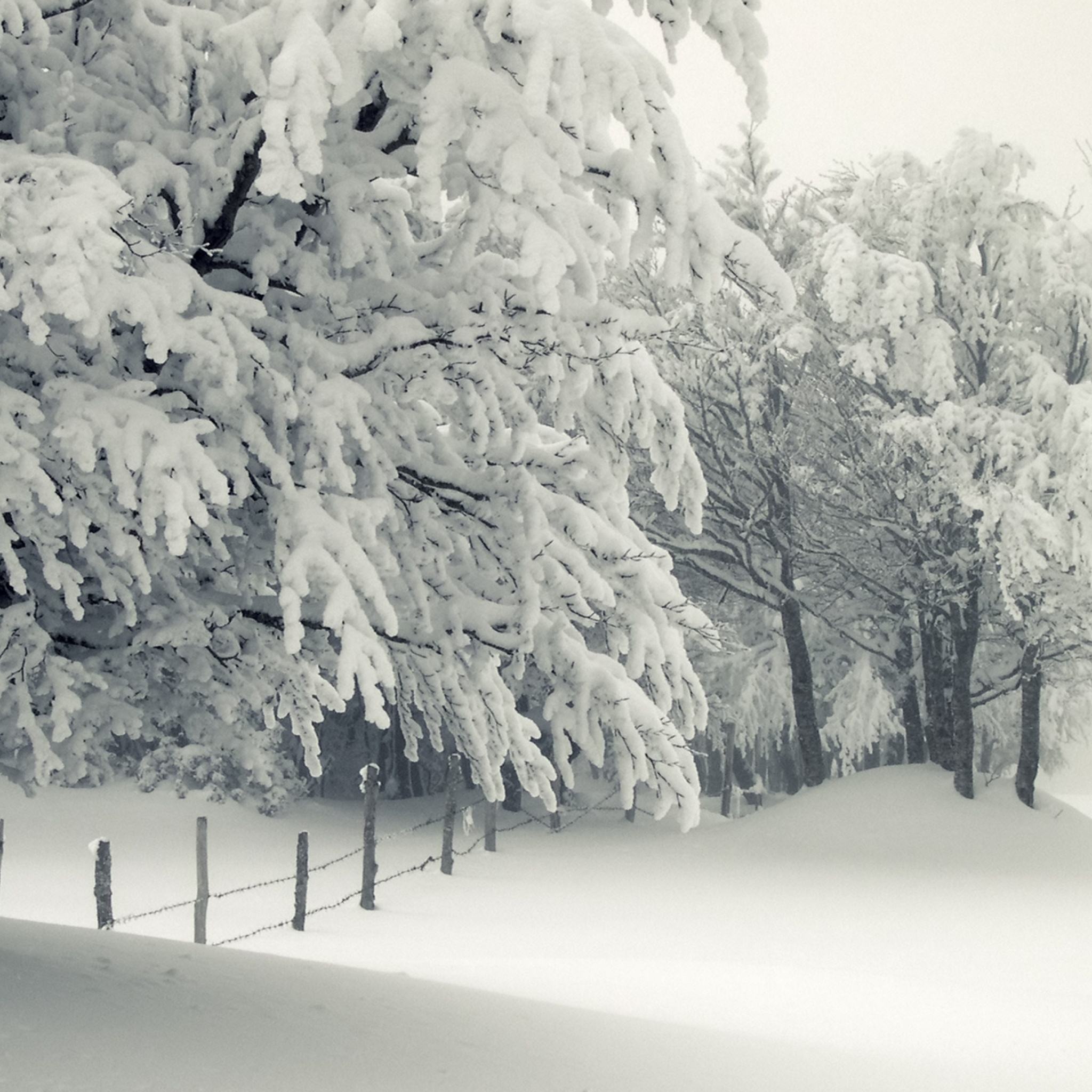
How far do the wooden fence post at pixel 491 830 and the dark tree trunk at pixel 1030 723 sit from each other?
8.18m

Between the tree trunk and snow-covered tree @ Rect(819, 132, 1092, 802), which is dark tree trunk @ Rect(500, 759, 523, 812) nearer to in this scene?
the tree trunk

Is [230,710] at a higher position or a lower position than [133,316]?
lower

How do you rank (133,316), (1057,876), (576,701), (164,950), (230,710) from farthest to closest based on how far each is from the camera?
(1057,876), (164,950), (576,701), (230,710), (133,316)

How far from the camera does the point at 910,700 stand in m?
24.3

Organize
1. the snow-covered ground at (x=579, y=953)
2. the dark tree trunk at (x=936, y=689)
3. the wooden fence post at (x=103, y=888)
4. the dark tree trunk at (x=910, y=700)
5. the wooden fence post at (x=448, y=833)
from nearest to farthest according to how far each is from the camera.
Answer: the snow-covered ground at (x=579, y=953), the wooden fence post at (x=103, y=888), the wooden fence post at (x=448, y=833), the dark tree trunk at (x=936, y=689), the dark tree trunk at (x=910, y=700)

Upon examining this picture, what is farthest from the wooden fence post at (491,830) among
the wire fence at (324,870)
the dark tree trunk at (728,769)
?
the dark tree trunk at (728,769)

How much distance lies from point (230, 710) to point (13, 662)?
40.6 inches

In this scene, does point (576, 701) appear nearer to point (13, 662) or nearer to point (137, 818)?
point (13, 662)

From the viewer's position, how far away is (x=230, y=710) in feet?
20.6

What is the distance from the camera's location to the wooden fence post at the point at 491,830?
2056cm

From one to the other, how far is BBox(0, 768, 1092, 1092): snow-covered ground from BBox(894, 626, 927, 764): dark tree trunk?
261cm

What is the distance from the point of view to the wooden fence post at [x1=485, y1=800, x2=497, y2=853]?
20.6m

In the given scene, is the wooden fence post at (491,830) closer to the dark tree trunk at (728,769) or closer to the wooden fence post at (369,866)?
the wooden fence post at (369,866)

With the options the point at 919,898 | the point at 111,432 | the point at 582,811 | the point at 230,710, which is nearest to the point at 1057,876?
the point at 919,898
